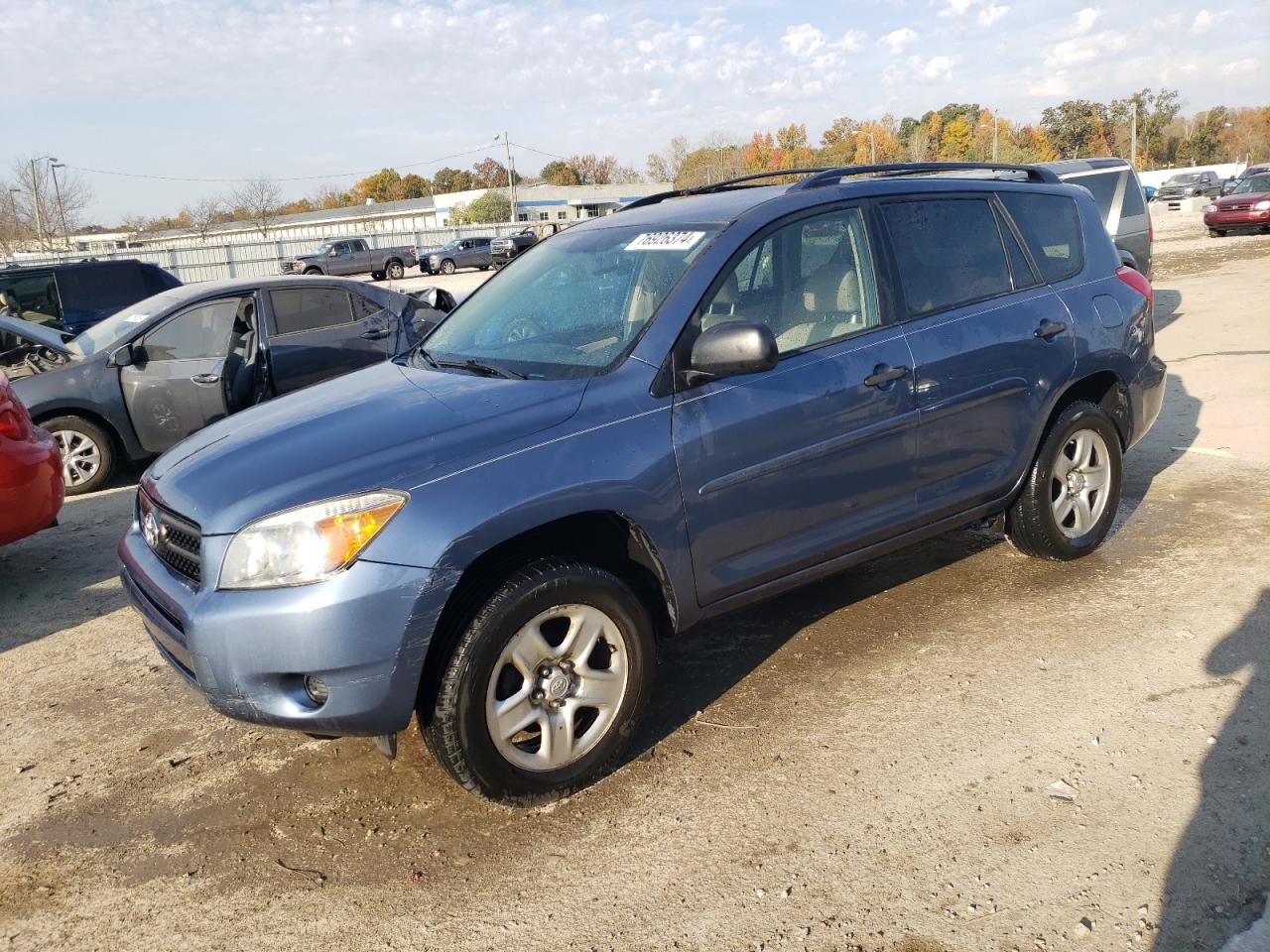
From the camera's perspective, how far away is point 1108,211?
11898 millimetres

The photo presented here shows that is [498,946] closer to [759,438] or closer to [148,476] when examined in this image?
[759,438]

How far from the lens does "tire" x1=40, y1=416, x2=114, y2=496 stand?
292 inches

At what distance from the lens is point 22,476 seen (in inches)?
198

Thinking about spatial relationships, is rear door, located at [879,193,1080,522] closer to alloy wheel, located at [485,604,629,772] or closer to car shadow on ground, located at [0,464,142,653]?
alloy wheel, located at [485,604,629,772]

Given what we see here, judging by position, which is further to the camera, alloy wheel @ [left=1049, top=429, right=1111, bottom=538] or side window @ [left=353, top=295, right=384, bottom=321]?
side window @ [left=353, top=295, right=384, bottom=321]

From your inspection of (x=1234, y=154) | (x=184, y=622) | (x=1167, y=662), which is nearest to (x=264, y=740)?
(x=184, y=622)

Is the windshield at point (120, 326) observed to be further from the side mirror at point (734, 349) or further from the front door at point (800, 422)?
the side mirror at point (734, 349)

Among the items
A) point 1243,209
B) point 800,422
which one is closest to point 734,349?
point 800,422

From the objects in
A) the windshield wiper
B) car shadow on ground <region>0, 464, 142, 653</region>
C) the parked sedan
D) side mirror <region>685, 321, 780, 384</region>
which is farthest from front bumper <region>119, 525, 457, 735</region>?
the parked sedan

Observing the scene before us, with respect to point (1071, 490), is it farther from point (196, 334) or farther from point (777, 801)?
point (196, 334)

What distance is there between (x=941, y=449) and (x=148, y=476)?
3.04 meters

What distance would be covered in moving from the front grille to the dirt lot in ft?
2.66

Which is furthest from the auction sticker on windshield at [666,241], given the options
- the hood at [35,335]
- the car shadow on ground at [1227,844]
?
the hood at [35,335]

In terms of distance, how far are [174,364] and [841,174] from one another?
221 inches
